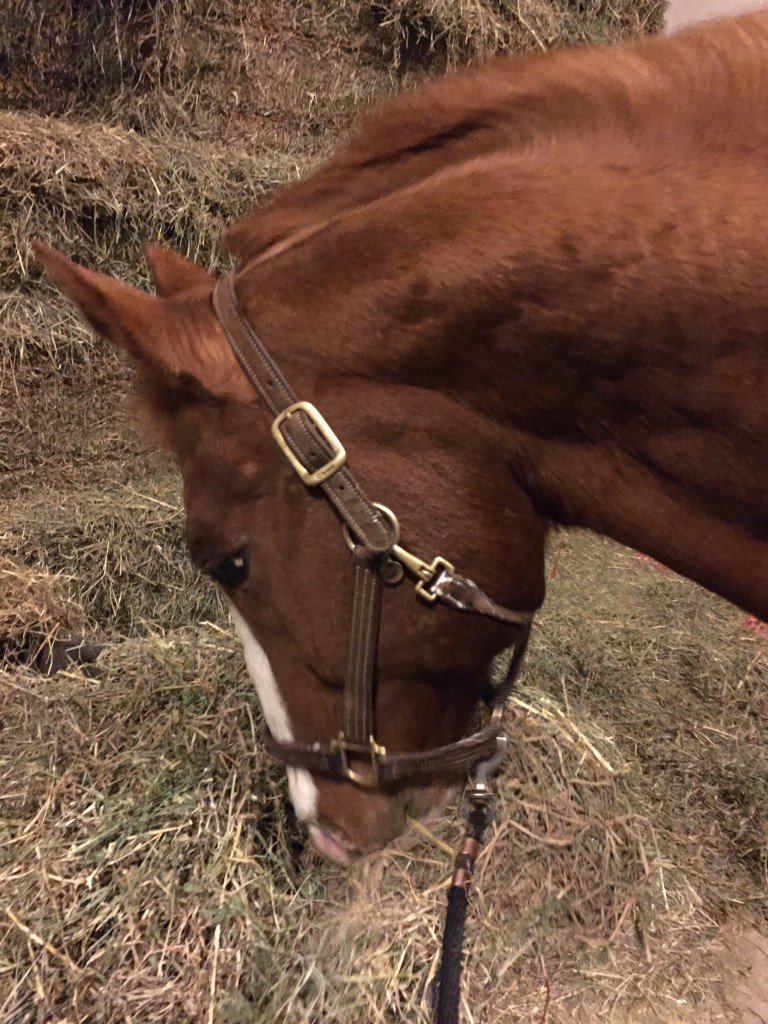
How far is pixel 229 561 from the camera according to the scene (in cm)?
72

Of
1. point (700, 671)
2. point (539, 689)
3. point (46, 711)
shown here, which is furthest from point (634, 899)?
point (46, 711)

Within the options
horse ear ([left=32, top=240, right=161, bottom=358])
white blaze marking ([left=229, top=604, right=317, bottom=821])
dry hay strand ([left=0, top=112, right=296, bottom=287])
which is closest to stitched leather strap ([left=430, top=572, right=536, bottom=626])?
white blaze marking ([left=229, top=604, right=317, bottom=821])

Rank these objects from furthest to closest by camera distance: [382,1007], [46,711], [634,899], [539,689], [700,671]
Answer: [700,671] < [539,689] < [46,711] < [634,899] < [382,1007]

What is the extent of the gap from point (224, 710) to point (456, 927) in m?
0.68

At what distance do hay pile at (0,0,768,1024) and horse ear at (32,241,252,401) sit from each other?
2.73 ft

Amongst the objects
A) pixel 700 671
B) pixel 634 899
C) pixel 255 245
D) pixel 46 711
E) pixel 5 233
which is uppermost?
pixel 255 245

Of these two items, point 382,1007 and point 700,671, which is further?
point 700,671

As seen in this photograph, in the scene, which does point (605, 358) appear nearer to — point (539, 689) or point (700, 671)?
point (539, 689)

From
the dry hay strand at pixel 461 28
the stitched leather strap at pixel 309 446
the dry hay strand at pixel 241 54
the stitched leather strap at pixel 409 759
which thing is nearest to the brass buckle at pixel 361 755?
the stitched leather strap at pixel 409 759

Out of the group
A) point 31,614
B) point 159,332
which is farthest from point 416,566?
point 31,614

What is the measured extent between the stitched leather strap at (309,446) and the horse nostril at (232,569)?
0.14m

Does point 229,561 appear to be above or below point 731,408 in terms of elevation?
below

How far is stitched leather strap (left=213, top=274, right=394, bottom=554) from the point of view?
0.63 metres

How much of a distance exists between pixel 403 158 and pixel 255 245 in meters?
0.17
